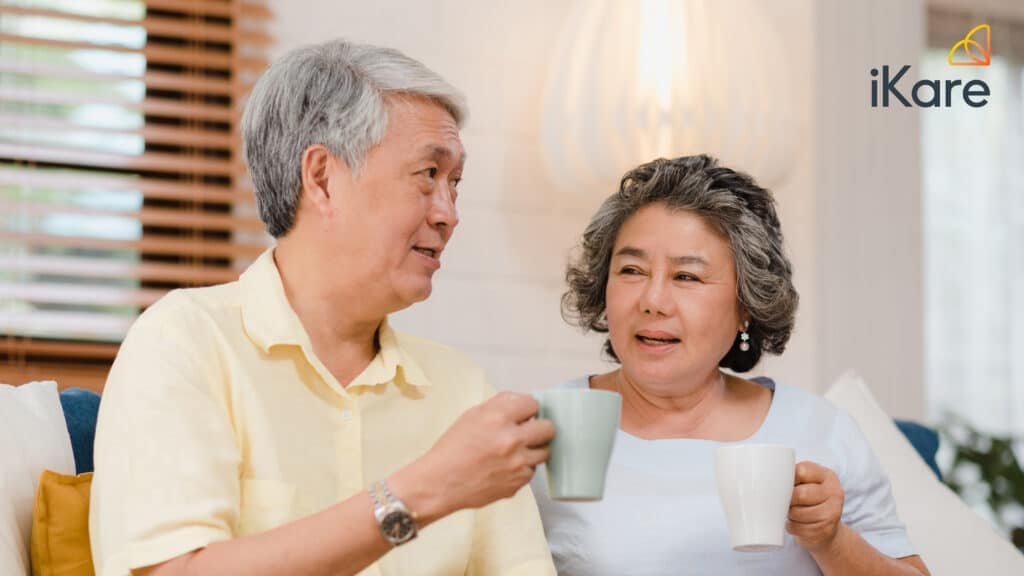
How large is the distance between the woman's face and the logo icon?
97.1 inches

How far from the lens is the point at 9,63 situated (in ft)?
9.48

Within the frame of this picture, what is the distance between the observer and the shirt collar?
1572mm

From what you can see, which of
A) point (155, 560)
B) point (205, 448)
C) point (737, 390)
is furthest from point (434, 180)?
point (737, 390)

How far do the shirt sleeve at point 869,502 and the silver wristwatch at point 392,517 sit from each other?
0.93 meters

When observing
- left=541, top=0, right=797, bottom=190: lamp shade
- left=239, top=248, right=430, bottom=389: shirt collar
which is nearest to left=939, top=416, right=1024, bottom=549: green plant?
left=541, top=0, right=797, bottom=190: lamp shade

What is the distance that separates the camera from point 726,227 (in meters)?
2.05

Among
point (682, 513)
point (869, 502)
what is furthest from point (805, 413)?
point (682, 513)

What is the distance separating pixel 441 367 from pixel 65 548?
531 millimetres

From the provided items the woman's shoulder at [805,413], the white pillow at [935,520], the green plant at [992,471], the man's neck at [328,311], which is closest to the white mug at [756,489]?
the man's neck at [328,311]

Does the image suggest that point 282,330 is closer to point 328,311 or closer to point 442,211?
point 328,311

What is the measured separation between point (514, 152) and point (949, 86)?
1627 millimetres

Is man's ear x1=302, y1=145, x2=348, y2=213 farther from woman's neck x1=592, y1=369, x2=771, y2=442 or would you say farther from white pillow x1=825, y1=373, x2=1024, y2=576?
white pillow x1=825, y1=373, x2=1024, y2=576

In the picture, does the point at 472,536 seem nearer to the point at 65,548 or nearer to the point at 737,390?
the point at 65,548

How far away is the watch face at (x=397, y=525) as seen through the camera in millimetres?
1269
